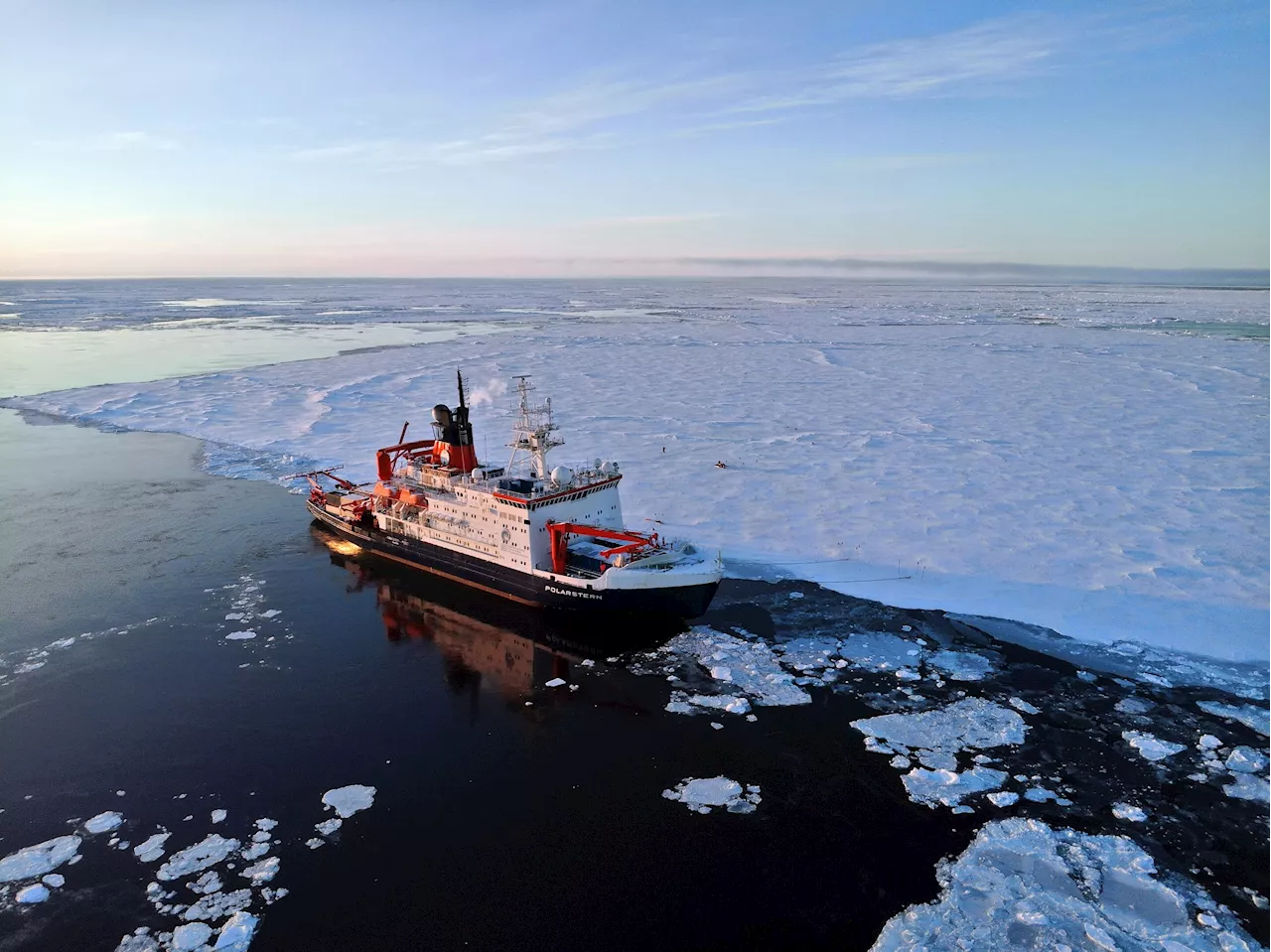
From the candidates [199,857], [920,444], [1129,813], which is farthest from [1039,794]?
[920,444]

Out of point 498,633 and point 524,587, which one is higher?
point 524,587

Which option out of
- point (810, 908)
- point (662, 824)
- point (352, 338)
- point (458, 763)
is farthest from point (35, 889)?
point (352, 338)

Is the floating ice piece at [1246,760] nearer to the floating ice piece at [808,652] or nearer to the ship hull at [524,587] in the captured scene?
the floating ice piece at [808,652]

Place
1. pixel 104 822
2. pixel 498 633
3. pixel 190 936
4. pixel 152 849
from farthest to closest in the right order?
pixel 498 633 → pixel 104 822 → pixel 152 849 → pixel 190 936

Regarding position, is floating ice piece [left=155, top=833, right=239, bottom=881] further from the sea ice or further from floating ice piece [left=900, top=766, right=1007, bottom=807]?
floating ice piece [left=900, top=766, right=1007, bottom=807]

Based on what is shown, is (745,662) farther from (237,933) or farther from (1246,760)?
(237,933)

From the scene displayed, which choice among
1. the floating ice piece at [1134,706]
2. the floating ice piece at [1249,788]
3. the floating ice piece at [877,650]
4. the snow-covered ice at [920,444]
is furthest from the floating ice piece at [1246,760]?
the floating ice piece at [877,650]
